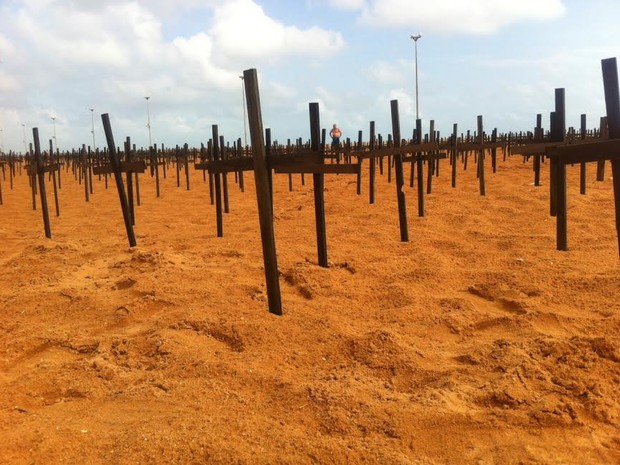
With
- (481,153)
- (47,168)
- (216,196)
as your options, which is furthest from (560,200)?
(481,153)

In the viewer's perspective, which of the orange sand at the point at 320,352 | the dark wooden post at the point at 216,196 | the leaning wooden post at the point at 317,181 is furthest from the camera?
the dark wooden post at the point at 216,196

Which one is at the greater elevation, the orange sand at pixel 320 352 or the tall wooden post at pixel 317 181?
the tall wooden post at pixel 317 181

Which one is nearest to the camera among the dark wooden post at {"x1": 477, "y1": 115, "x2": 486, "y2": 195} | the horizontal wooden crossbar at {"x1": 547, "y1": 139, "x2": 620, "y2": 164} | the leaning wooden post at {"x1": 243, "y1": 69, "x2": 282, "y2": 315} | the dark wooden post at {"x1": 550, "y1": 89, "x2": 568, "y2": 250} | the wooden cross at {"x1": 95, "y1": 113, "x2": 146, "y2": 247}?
the horizontal wooden crossbar at {"x1": 547, "y1": 139, "x2": 620, "y2": 164}

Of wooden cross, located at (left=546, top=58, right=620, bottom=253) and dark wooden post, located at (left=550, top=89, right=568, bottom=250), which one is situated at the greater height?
wooden cross, located at (left=546, top=58, right=620, bottom=253)

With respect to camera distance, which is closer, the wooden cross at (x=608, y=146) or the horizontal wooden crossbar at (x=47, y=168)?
the wooden cross at (x=608, y=146)

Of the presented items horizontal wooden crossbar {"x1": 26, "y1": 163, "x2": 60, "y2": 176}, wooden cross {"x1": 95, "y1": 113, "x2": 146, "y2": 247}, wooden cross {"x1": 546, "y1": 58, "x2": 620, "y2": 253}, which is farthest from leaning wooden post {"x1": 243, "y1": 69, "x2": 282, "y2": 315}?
horizontal wooden crossbar {"x1": 26, "y1": 163, "x2": 60, "y2": 176}

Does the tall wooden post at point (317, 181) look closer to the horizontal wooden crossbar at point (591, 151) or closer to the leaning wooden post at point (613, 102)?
the horizontal wooden crossbar at point (591, 151)

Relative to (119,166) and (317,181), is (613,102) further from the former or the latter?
(119,166)

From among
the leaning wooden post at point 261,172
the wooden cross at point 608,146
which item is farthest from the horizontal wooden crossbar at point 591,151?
the leaning wooden post at point 261,172

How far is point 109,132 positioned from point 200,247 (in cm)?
220

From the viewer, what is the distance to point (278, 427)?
114 inches

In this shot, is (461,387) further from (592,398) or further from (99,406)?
(99,406)

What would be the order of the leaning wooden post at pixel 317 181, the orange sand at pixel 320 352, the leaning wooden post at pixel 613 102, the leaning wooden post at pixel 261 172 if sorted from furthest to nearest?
1. the leaning wooden post at pixel 317 181
2. the leaning wooden post at pixel 261 172
3. the leaning wooden post at pixel 613 102
4. the orange sand at pixel 320 352

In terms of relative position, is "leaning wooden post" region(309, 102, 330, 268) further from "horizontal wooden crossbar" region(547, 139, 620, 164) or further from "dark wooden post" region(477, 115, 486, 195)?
"dark wooden post" region(477, 115, 486, 195)
